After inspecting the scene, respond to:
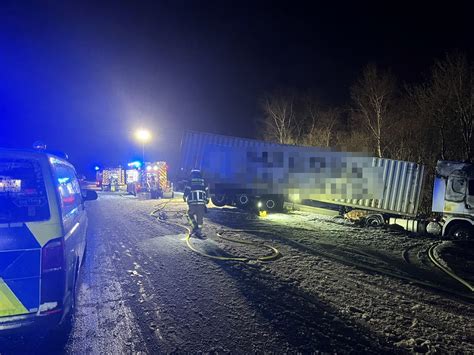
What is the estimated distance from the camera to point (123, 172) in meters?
30.4

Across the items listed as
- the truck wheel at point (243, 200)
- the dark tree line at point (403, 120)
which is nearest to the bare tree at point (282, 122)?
the dark tree line at point (403, 120)

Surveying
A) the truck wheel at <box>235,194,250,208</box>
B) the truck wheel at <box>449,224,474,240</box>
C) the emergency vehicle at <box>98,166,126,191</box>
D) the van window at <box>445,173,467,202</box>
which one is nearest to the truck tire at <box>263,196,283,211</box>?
the truck wheel at <box>235,194,250,208</box>

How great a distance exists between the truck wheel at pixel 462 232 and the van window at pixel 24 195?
1029cm

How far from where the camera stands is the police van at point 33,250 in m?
2.56

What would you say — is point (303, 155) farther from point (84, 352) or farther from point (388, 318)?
point (84, 352)

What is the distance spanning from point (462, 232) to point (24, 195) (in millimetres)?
10553

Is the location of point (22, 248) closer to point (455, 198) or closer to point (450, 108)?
point (455, 198)

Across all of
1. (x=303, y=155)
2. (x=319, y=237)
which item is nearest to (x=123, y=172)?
(x=303, y=155)

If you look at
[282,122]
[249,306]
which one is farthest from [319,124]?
[249,306]

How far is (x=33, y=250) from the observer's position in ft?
8.59

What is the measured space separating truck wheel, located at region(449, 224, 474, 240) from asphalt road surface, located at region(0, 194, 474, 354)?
2852 millimetres

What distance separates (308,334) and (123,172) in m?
29.9

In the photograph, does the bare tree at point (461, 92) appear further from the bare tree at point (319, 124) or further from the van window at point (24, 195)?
the van window at point (24, 195)

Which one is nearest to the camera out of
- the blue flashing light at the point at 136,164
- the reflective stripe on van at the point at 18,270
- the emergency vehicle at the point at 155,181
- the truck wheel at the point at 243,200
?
the reflective stripe on van at the point at 18,270
